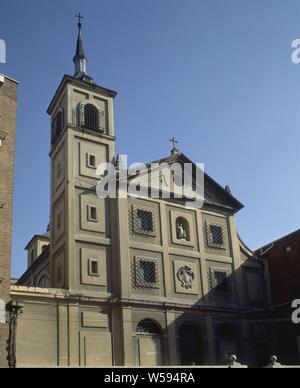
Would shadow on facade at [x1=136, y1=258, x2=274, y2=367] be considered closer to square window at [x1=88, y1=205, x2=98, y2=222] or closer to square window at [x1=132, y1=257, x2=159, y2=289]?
square window at [x1=132, y1=257, x2=159, y2=289]

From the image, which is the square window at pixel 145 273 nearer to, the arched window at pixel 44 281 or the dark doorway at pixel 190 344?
the dark doorway at pixel 190 344

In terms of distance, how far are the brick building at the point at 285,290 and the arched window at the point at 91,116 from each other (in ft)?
52.0

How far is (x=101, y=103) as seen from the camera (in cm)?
3925

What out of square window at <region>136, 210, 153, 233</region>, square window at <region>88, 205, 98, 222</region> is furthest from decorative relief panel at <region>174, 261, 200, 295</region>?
square window at <region>88, 205, 98, 222</region>

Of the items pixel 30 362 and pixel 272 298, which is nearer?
pixel 30 362

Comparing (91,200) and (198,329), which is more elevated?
(91,200)

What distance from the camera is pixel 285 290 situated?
125 ft

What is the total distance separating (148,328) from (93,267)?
16.6 feet

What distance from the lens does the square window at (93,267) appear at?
3250 centimetres

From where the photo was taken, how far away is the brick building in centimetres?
3653

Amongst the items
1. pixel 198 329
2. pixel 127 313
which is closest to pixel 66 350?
pixel 127 313

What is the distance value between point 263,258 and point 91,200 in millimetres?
14267

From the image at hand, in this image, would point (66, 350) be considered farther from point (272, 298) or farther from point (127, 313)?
point (272, 298)

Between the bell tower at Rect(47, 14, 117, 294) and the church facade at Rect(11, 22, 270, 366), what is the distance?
7 centimetres
